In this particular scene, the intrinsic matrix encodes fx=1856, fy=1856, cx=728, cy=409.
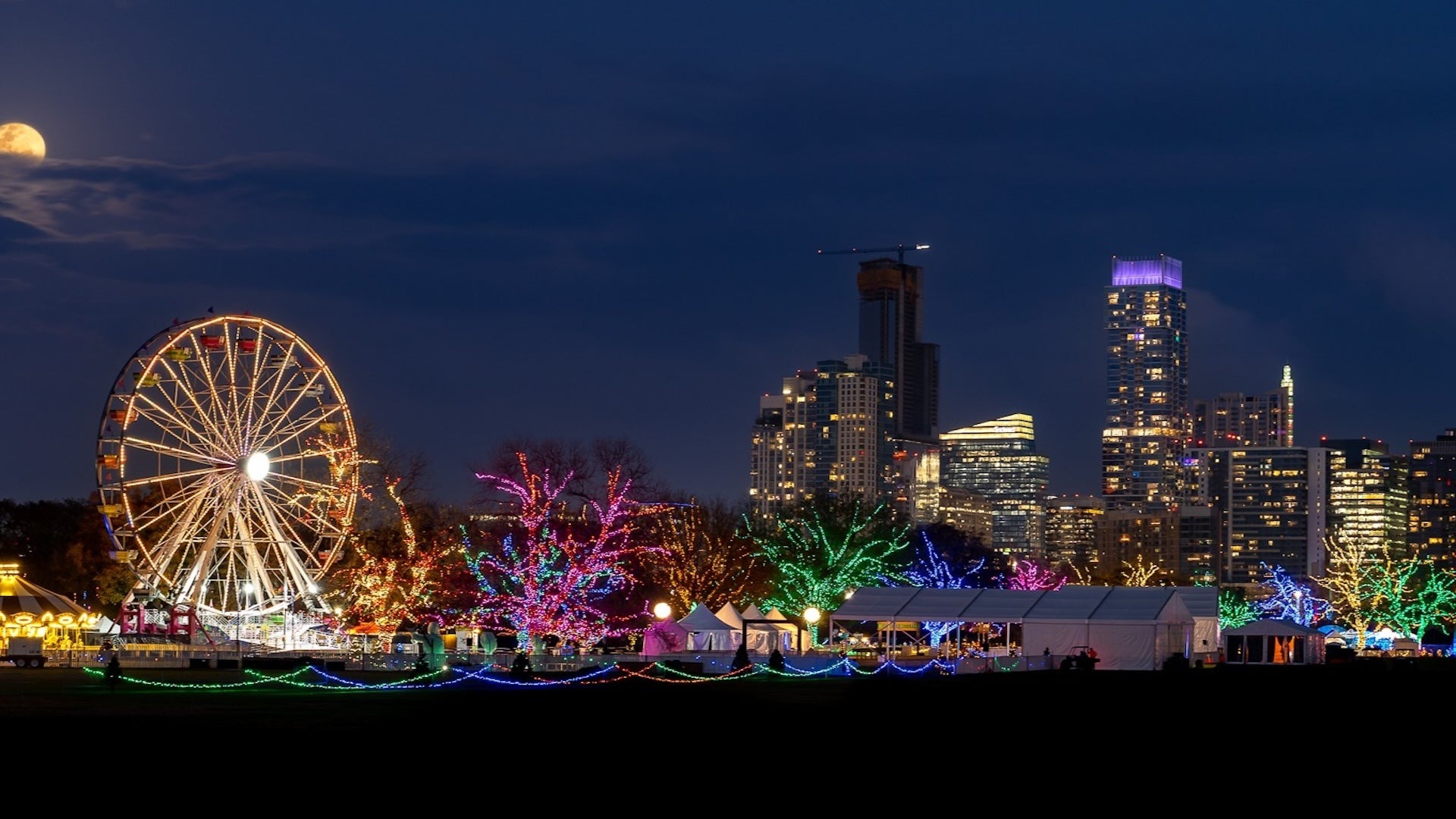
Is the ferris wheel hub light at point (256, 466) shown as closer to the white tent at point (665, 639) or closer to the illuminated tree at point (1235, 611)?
the white tent at point (665, 639)

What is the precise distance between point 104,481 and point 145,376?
4131 mm

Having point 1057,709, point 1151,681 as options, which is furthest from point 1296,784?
point 1151,681

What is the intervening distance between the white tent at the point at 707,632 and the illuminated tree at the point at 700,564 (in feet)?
55.6

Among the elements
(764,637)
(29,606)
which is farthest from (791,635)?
(29,606)

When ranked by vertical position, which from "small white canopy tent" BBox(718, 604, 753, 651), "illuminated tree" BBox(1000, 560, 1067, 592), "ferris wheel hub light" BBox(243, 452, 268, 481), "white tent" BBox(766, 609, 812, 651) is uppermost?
"ferris wheel hub light" BBox(243, 452, 268, 481)

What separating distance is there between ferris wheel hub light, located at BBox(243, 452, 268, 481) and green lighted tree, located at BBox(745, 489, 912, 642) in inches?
1674

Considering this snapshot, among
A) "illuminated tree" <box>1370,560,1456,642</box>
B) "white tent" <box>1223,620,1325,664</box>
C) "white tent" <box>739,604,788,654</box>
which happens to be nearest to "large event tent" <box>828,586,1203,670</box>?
"white tent" <box>739,604,788,654</box>

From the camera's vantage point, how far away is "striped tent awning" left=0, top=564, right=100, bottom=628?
74.2 m

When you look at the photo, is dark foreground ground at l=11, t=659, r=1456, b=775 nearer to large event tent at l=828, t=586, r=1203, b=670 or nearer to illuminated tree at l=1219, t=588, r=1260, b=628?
large event tent at l=828, t=586, r=1203, b=670

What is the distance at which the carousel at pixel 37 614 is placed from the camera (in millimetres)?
72688

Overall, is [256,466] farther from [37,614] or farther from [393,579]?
[37,614]

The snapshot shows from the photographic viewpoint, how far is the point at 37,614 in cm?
7544

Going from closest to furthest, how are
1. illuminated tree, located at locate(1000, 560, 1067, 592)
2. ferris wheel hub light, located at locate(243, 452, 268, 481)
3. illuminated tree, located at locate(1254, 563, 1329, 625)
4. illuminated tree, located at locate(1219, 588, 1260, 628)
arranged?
ferris wheel hub light, located at locate(243, 452, 268, 481) → illuminated tree, located at locate(1219, 588, 1260, 628) → illuminated tree, located at locate(1000, 560, 1067, 592) → illuminated tree, located at locate(1254, 563, 1329, 625)

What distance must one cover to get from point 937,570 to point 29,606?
6356 cm
